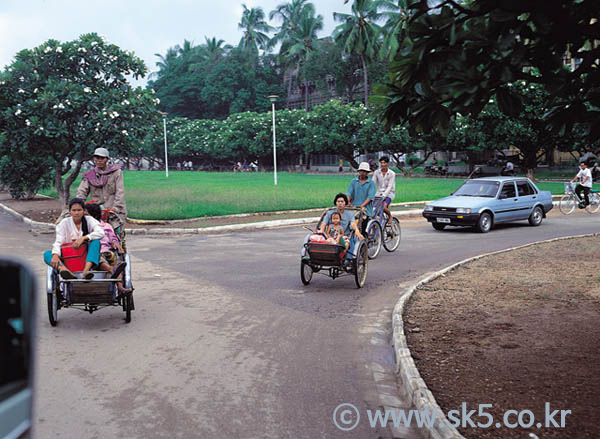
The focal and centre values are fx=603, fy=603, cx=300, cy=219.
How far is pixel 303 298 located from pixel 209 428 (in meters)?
4.47

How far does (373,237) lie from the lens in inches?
464

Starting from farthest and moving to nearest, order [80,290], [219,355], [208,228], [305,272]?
[208,228] → [305,272] → [80,290] → [219,355]

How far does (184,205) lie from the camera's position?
2278 cm

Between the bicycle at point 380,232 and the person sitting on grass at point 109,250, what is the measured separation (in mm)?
5401

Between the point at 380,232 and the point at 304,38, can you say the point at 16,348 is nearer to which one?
the point at 380,232

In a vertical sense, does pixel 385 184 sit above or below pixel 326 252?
above

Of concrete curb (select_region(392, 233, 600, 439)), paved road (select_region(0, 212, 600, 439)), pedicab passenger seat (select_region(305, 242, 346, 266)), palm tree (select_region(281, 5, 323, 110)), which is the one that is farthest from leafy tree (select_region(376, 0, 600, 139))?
palm tree (select_region(281, 5, 323, 110))

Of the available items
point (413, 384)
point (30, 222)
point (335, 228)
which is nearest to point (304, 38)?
point (30, 222)

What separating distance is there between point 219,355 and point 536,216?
573 inches

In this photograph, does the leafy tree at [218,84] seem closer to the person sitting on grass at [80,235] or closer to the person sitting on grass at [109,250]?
the person sitting on grass at [109,250]

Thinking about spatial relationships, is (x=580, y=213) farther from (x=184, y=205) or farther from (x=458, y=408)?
(x=458, y=408)

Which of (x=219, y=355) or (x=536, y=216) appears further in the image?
(x=536, y=216)

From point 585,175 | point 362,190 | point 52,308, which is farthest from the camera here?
point 585,175

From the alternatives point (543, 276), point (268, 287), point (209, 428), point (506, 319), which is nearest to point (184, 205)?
point (268, 287)
